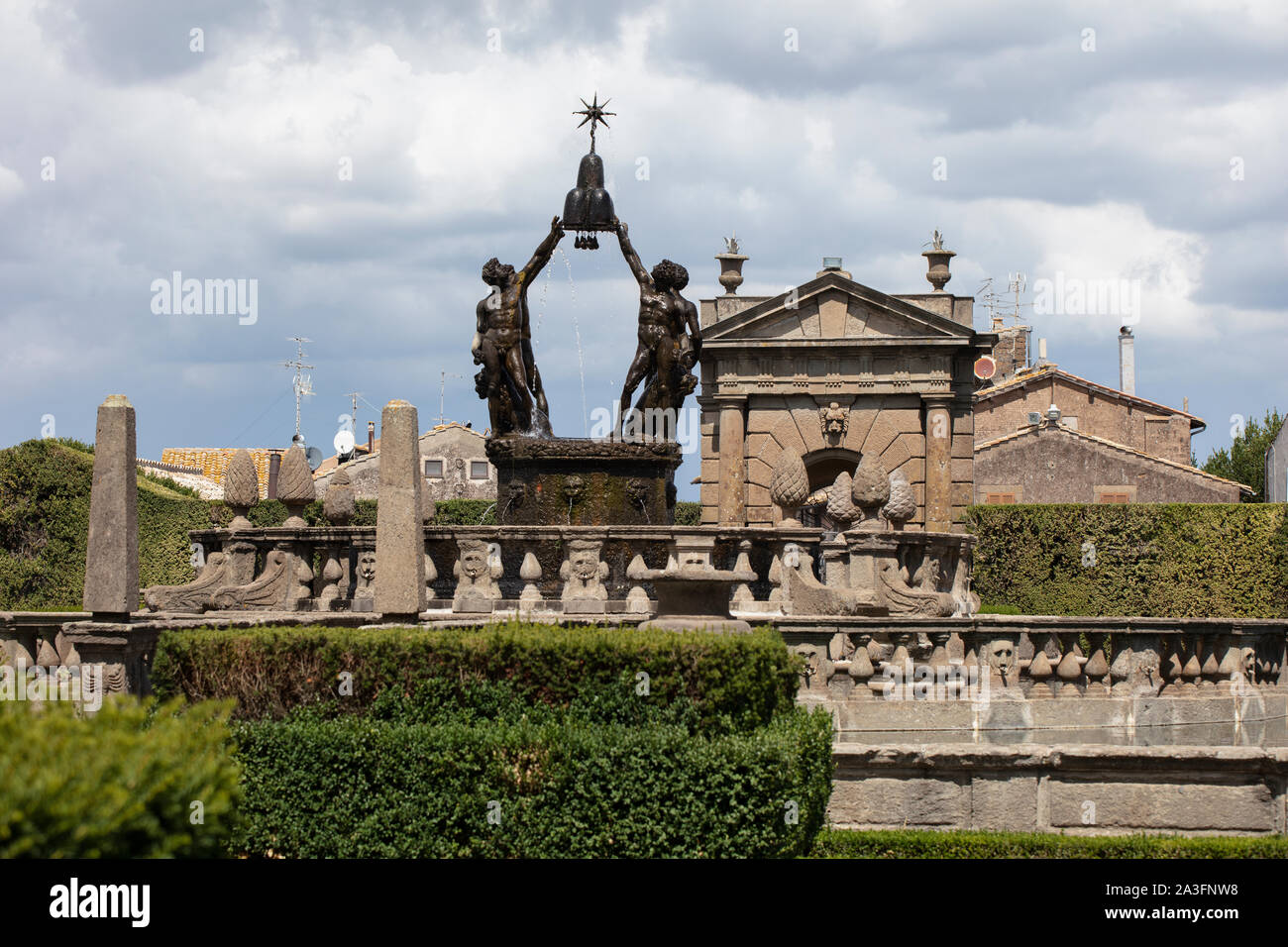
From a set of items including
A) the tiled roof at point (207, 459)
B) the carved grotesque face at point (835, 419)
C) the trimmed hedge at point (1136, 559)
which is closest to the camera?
the trimmed hedge at point (1136, 559)

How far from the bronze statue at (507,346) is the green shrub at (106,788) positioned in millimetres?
12221

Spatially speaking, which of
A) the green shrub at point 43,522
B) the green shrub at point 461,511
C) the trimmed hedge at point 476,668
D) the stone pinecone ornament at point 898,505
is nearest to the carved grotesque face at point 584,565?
the stone pinecone ornament at point 898,505

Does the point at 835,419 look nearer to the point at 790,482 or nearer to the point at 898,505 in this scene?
the point at 898,505

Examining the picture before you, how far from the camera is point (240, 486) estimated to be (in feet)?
58.8

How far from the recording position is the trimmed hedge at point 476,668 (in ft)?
28.9

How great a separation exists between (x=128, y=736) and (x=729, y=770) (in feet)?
12.4

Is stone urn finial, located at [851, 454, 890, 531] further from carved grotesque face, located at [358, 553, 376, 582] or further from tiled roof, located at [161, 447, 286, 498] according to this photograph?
tiled roof, located at [161, 447, 286, 498]

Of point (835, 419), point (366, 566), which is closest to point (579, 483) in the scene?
point (366, 566)

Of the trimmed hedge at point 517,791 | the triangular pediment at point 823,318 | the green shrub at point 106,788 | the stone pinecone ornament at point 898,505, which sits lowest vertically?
the trimmed hedge at point 517,791

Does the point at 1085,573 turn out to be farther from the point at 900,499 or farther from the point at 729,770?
the point at 729,770

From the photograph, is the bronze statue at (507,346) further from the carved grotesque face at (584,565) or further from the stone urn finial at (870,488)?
the stone urn finial at (870,488)
